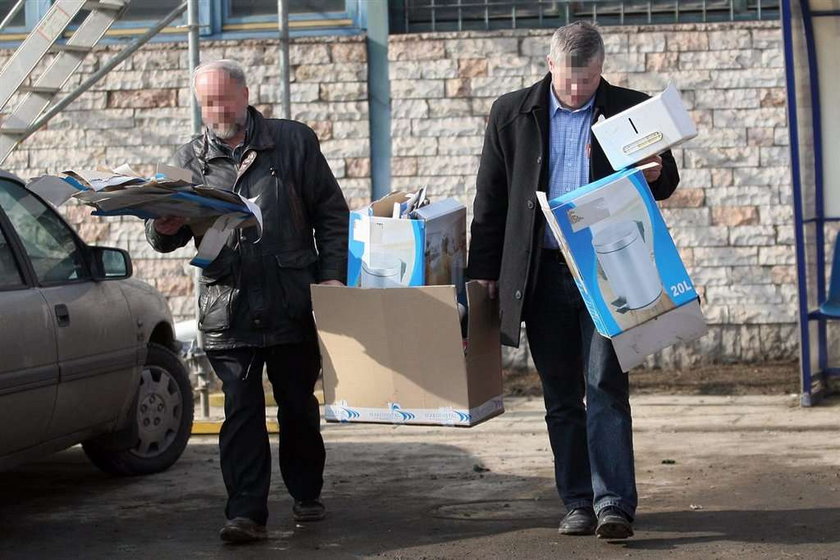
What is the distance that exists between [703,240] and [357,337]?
19.0 feet

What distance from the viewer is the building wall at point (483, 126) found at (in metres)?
10.9

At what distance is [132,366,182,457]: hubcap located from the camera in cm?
769

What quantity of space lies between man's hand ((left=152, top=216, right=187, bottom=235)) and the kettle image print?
1.68 metres

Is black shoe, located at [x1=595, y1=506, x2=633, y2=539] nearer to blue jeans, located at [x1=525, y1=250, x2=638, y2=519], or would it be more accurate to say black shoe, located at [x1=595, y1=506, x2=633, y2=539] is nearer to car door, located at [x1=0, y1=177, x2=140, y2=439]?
blue jeans, located at [x1=525, y1=250, x2=638, y2=519]

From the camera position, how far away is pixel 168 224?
5773 mm

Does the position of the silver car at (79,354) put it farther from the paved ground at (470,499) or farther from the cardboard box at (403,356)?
the cardboard box at (403,356)

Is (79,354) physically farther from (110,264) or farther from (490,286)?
(490,286)

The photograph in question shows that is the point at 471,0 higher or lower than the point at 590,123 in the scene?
higher

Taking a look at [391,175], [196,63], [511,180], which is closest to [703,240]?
[391,175]

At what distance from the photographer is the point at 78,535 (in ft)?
20.4

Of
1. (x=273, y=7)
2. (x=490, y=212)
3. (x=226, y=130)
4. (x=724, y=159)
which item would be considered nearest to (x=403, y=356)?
(x=490, y=212)

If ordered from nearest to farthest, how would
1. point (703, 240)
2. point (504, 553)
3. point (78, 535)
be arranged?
point (504, 553) < point (78, 535) < point (703, 240)

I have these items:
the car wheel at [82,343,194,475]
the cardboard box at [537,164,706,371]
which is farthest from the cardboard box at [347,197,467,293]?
the car wheel at [82,343,194,475]

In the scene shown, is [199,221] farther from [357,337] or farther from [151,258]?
[151,258]
